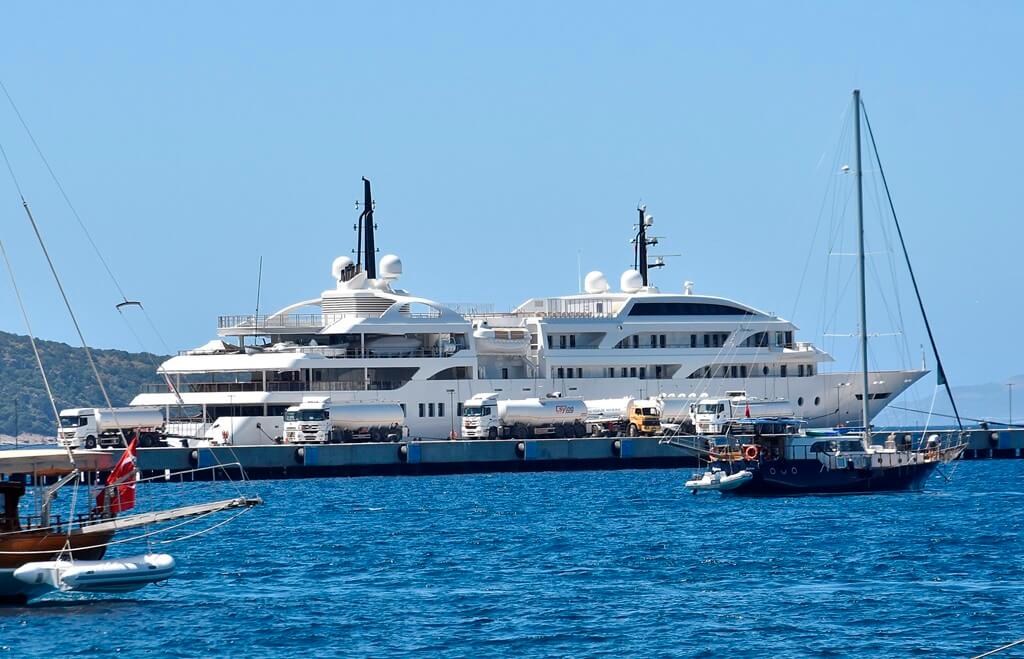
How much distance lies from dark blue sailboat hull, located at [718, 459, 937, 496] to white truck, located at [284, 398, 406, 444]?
19545mm

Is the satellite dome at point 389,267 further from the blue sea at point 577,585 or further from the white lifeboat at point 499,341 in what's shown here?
the blue sea at point 577,585

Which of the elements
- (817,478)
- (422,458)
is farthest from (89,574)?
(422,458)

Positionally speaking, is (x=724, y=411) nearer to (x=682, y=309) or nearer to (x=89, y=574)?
(x=682, y=309)

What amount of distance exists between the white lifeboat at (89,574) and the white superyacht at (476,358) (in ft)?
128

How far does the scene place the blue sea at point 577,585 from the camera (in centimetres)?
3194

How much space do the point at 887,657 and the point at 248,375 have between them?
49772mm

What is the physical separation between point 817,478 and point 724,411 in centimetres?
1638

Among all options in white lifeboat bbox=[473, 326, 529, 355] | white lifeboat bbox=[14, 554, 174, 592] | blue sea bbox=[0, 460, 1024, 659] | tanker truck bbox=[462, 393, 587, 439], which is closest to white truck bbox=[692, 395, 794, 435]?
tanker truck bbox=[462, 393, 587, 439]

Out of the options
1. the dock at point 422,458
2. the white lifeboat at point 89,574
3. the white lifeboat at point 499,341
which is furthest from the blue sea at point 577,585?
the white lifeboat at point 499,341

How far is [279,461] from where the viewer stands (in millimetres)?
71625

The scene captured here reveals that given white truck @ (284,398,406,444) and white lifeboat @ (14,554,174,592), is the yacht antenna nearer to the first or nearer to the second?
white truck @ (284,398,406,444)

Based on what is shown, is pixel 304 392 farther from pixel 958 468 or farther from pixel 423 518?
pixel 958 468

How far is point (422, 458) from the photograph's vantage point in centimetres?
7331

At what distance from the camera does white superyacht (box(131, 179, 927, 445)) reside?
251ft
